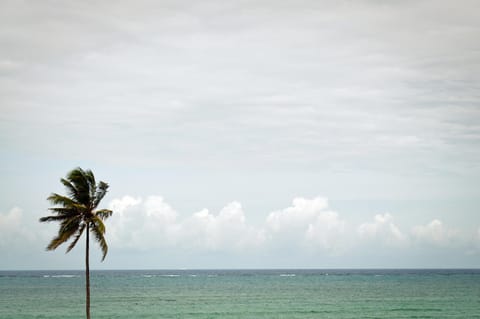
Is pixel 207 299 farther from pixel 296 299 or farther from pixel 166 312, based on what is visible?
pixel 166 312

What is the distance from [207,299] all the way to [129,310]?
19.0m

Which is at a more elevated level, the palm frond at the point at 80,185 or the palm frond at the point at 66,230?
the palm frond at the point at 80,185

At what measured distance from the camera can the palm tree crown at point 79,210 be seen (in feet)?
106

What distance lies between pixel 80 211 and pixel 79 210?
10 centimetres

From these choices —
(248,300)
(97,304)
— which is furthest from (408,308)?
(97,304)

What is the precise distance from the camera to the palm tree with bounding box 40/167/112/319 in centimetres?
3225

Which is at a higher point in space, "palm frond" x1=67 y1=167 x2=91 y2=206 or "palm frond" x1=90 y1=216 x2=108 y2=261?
"palm frond" x1=67 y1=167 x2=91 y2=206

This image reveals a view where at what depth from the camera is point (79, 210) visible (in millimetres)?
32406

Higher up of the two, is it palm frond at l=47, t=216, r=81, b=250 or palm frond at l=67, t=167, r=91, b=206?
palm frond at l=67, t=167, r=91, b=206

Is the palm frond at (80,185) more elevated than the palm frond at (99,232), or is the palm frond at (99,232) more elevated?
the palm frond at (80,185)

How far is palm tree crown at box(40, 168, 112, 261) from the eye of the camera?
106 feet

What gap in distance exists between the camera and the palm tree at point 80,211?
3225 centimetres

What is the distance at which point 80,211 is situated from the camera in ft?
107

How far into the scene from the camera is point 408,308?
7219 cm
